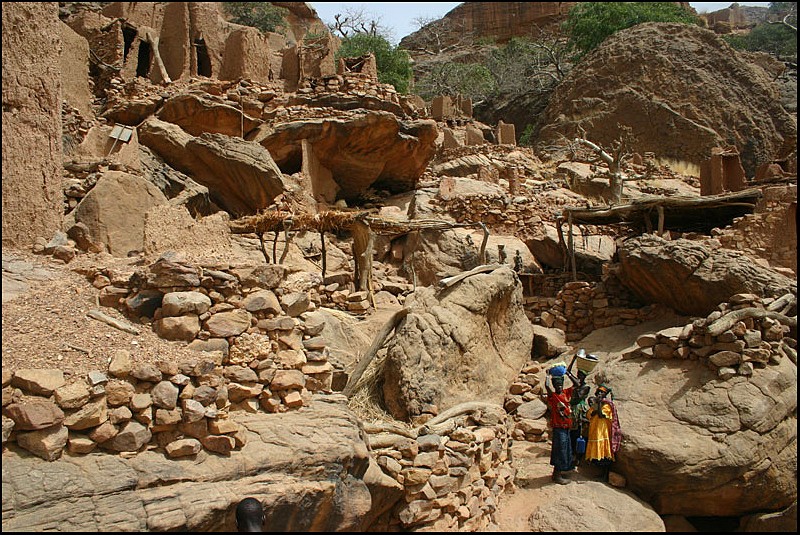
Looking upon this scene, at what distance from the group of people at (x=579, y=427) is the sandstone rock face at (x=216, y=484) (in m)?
2.72

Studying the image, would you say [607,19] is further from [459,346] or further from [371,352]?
[371,352]

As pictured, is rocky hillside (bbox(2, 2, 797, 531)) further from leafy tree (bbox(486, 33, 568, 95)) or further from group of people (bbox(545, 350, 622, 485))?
leafy tree (bbox(486, 33, 568, 95))

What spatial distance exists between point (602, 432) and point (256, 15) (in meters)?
27.6

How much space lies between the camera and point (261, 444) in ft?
13.0

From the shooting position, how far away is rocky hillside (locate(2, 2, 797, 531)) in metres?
3.67

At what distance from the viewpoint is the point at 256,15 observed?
94.3 feet

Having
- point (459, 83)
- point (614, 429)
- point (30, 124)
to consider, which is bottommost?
point (614, 429)

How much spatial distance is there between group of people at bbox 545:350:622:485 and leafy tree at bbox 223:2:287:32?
85.5 feet

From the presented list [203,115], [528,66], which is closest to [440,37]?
[528,66]

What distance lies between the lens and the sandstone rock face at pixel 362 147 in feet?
46.2

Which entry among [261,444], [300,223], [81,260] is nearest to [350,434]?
[261,444]

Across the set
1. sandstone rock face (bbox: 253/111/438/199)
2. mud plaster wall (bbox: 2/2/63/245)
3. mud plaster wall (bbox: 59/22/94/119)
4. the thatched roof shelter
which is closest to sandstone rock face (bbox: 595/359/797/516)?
the thatched roof shelter

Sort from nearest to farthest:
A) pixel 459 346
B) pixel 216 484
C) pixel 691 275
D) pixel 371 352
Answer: pixel 216 484, pixel 371 352, pixel 459 346, pixel 691 275

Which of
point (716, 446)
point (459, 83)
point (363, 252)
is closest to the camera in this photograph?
point (716, 446)
